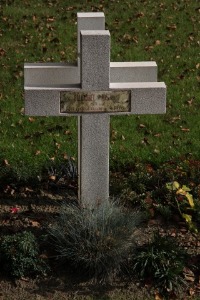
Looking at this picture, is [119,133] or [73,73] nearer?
[73,73]

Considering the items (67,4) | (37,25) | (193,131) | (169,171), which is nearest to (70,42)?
(37,25)

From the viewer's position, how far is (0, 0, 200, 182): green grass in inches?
370

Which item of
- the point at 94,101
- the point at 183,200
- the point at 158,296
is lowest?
the point at 158,296

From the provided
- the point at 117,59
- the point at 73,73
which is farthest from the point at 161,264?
the point at 117,59

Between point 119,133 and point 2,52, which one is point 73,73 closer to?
point 119,133

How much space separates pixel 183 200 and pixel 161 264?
1.24m

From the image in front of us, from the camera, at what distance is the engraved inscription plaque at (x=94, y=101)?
7.20 m

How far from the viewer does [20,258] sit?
6.90 m

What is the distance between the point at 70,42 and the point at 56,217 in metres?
5.84

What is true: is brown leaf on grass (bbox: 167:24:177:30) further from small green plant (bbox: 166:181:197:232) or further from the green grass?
small green plant (bbox: 166:181:197:232)

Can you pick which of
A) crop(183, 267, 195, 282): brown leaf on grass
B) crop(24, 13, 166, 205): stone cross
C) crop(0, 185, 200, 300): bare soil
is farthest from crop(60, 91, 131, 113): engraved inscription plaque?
crop(183, 267, 195, 282): brown leaf on grass

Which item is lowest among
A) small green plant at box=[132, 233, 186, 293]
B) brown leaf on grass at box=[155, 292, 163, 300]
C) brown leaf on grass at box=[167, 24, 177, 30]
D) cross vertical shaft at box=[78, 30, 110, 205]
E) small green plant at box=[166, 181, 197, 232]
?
brown leaf on grass at box=[155, 292, 163, 300]

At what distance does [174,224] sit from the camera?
7.89 m

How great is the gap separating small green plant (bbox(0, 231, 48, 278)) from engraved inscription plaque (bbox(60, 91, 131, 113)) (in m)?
1.16
